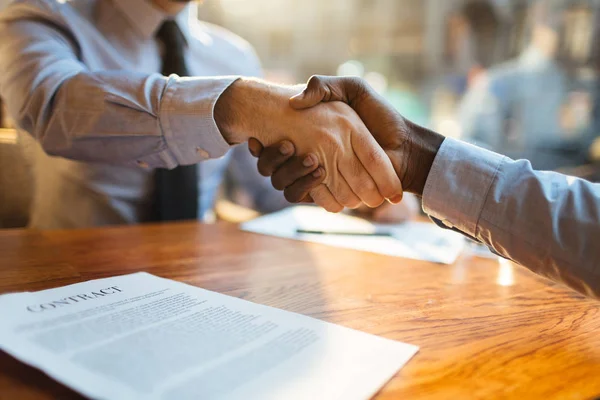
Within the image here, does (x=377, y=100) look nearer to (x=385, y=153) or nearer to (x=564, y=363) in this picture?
(x=385, y=153)

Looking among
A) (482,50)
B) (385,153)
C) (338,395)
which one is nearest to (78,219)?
(385,153)

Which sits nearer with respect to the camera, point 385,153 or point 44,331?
point 44,331

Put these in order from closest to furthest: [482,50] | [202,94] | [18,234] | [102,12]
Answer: [202,94] < [18,234] < [102,12] < [482,50]

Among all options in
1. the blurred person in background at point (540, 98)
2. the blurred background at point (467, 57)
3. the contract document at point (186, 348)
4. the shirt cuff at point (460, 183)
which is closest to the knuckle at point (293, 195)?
the shirt cuff at point (460, 183)

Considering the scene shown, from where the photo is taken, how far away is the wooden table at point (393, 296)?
381 mm

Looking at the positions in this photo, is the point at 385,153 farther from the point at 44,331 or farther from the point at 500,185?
the point at 44,331

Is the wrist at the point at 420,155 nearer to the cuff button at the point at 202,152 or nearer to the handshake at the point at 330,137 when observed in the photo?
the handshake at the point at 330,137

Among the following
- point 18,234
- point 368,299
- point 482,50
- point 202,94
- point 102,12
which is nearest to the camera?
point 368,299

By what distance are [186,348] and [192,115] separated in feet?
1.52

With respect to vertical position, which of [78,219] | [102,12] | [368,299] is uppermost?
[102,12]

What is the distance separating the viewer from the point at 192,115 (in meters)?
0.75

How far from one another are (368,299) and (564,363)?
0.74 feet

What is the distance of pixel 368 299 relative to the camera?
59 cm

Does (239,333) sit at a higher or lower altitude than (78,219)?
higher
